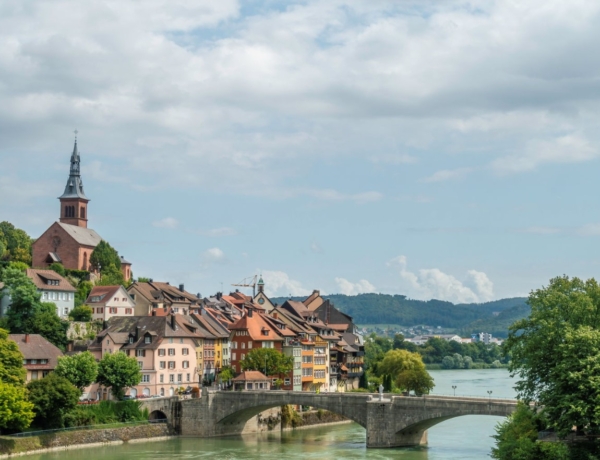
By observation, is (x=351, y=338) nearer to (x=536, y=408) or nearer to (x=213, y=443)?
(x=213, y=443)

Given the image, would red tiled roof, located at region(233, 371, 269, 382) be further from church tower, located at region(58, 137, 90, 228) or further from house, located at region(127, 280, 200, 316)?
church tower, located at region(58, 137, 90, 228)

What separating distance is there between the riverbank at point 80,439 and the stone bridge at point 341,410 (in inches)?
108

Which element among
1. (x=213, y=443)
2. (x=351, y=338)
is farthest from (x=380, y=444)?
(x=351, y=338)

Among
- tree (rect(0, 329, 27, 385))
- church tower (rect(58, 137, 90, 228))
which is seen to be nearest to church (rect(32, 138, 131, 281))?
church tower (rect(58, 137, 90, 228))

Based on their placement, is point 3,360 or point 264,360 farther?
point 264,360

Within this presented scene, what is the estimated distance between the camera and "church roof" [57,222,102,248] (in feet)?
500

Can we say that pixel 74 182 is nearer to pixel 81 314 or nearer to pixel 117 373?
pixel 81 314

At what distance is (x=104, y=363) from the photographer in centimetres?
10369

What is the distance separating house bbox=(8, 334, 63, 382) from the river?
481 inches

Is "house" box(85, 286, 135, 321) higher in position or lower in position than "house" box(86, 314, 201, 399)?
higher

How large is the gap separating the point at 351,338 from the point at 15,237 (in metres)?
52.1


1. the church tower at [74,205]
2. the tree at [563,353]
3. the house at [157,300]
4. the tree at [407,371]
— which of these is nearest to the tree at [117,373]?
the house at [157,300]

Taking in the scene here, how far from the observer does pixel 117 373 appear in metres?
104

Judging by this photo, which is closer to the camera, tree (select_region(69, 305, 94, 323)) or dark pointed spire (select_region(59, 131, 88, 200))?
tree (select_region(69, 305, 94, 323))
